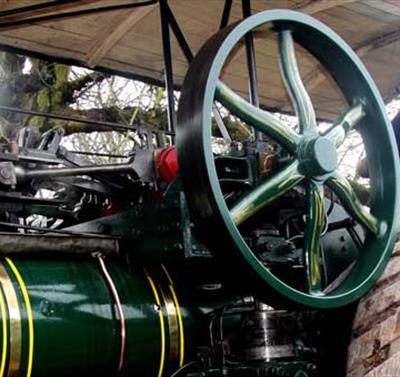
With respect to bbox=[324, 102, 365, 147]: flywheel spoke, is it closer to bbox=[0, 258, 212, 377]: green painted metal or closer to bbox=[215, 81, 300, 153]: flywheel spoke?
bbox=[215, 81, 300, 153]: flywheel spoke

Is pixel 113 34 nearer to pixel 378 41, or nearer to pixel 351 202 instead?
pixel 378 41

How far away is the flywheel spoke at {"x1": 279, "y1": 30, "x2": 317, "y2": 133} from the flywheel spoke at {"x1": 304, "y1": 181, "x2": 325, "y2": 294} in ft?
0.50

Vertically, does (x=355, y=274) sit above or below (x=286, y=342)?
above

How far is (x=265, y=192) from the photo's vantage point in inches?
69.9

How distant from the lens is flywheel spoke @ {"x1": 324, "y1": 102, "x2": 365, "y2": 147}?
76.7 inches

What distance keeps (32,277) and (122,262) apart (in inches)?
12.8

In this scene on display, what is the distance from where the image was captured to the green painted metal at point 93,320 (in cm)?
176

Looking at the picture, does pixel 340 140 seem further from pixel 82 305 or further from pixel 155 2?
pixel 155 2

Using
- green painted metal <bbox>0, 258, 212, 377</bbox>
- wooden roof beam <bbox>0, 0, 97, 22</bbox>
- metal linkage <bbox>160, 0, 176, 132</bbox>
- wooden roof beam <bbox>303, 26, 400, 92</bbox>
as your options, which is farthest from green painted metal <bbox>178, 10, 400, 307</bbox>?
wooden roof beam <bbox>303, 26, 400, 92</bbox>

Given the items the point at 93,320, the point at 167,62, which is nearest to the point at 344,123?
the point at 93,320

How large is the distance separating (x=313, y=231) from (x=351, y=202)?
160 mm

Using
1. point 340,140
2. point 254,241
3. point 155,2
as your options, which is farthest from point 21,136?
point 155,2

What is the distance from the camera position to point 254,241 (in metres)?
1.94

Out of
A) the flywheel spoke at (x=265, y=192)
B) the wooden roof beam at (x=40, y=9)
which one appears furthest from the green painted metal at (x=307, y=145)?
the wooden roof beam at (x=40, y=9)
